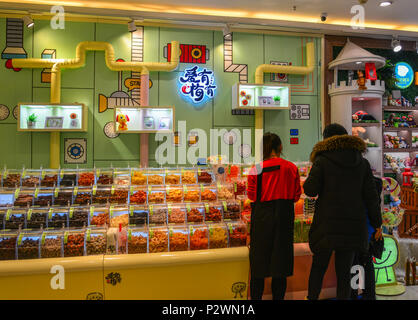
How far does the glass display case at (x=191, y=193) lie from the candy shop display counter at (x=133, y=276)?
2.05 feet

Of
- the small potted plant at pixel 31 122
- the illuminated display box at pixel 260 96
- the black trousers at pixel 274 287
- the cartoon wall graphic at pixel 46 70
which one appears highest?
the cartoon wall graphic at pixel 46 70

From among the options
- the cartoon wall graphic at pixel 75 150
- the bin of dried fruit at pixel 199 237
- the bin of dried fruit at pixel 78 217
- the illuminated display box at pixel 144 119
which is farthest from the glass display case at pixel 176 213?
the cartoon wall graphic at pixel 75 150

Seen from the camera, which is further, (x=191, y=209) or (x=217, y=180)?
(x=217, y=180)

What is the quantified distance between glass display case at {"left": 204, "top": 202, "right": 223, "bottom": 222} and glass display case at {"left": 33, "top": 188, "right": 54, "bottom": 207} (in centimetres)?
153

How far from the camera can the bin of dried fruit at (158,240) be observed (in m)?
2.88

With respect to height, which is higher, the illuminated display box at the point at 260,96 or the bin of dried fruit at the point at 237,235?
the illuminated display box at the point at 260,96

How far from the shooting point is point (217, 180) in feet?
12.3

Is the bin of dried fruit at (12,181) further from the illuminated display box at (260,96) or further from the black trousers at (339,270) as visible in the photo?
the illuminated display box at (260,96)

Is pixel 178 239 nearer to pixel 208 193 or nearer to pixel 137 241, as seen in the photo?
pixel 137 241

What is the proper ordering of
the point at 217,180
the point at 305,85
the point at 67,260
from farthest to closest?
the point at 305,85, the point at 217,180, the point at 67,260

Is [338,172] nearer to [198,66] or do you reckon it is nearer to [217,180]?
[217,180]

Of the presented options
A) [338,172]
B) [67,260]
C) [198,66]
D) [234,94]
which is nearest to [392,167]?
[234,94]

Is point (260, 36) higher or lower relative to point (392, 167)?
higher

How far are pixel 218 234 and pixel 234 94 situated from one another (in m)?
3.19
